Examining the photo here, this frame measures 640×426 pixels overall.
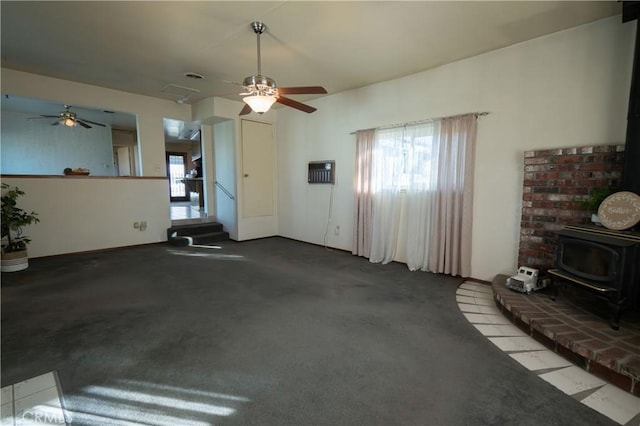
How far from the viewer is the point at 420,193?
405 cm

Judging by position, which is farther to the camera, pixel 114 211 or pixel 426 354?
pixel 114 211

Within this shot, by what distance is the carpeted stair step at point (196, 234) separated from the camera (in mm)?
5598

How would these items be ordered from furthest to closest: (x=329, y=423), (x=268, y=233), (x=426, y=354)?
(x=268, y=233), (x=426, y=354), (x=329, y=423)

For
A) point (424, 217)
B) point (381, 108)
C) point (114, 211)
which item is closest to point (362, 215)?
point (424, 217)

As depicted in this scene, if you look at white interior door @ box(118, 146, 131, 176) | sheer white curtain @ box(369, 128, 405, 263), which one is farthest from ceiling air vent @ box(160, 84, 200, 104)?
white interior door @ box(118, 146, 131, 176)

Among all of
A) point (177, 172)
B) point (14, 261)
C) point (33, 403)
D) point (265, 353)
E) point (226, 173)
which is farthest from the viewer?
point (177, 172)

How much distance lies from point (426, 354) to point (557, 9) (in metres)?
3.21

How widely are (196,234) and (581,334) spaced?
5880mm

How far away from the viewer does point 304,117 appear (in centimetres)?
577

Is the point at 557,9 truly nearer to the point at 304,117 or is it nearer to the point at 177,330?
the point at 304,117

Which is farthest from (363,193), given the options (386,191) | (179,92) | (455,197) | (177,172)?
(177,172)

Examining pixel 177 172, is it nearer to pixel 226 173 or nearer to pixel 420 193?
pixel 226 173

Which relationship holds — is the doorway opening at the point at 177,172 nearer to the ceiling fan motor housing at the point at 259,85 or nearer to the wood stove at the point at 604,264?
the ceiling fan motor housing at the point at 259,85

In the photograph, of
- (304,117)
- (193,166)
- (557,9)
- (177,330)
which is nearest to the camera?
(177,330)
